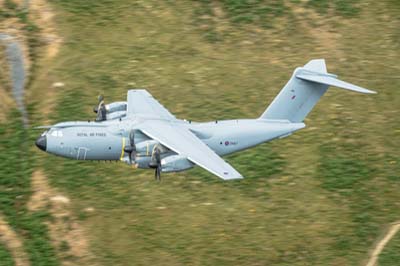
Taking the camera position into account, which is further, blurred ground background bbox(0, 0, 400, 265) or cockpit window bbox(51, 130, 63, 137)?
blurred ground background bbox(0, 0, 400, 265)

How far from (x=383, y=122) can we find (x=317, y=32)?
10.0 m

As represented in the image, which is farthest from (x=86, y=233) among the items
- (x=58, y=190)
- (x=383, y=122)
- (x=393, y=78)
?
(x=393, y=78)

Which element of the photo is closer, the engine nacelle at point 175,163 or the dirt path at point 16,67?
the engine nacelle at point 175,163

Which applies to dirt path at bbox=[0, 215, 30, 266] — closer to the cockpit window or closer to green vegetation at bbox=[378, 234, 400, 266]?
the cockpit window

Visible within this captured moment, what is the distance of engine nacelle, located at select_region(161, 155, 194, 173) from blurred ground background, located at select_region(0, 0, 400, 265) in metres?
3.78

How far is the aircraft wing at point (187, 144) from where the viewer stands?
34.5 m

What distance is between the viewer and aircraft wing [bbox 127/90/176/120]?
40875mm

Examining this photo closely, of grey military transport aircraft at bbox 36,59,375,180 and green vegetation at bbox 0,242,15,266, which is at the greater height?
grey military transport aircraft at bbox 36,59,375,180

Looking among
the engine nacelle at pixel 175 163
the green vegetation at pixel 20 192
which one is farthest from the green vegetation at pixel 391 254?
the green vegetation at pixel 20 192

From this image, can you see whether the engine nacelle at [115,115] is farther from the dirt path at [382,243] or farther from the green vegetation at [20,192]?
the dirt path at [382,243]

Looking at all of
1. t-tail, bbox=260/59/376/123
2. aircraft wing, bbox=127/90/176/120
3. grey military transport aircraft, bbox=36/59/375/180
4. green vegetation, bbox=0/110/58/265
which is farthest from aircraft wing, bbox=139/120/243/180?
green vegetation, bbox=0/110/58/265

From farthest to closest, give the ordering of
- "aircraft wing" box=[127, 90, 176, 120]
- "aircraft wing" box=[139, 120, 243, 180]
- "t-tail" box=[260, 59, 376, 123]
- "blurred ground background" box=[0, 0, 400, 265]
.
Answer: "aircraft wing" box=[127, 90, 176, 120], "t-tail" box=[260, 59, 376, 123], "blurred ground background" box=[0, 0, 400, 265], "aircraft wing" box=[139, 120, 243, 180]

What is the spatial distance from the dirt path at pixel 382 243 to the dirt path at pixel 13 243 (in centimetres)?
1520

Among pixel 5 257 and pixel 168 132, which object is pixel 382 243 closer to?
pixel 168 132
